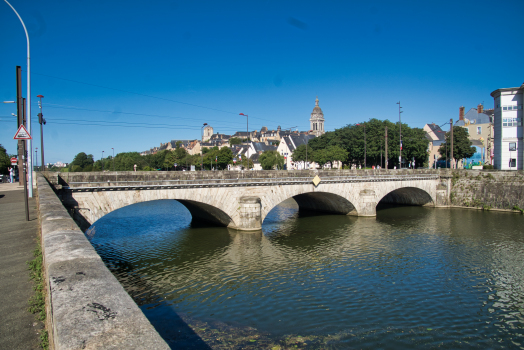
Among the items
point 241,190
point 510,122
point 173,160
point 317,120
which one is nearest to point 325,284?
point 241,190

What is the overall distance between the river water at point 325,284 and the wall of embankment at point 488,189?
975cm

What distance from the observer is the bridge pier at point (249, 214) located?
78.5ft

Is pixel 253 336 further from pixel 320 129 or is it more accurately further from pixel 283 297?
pixel 320 129

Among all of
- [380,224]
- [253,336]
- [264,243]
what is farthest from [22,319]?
[380,224]

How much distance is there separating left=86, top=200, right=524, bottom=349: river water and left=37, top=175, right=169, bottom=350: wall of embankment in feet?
22.3

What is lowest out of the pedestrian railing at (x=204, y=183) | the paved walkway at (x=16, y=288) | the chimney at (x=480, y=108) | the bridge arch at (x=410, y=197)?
the bridge arch at (x=410, y=197)

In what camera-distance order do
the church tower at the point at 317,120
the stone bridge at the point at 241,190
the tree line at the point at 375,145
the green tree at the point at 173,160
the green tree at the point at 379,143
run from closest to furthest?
the stone bridge at the point at 241,190, the green tree at the point at 379,143, the tree line at the point at 375,145, the green tree at the point at 173,160, the church tower at the point at 317,120

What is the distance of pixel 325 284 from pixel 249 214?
Answer: 993cm

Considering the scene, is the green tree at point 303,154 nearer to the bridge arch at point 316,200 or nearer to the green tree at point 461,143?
the green tree at point 461,143

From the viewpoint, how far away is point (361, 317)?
1173 cm

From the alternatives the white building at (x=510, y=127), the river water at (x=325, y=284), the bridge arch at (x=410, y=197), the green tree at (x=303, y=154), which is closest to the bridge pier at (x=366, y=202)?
the river water at (x=325, y=284)

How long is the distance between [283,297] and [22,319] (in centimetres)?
1007

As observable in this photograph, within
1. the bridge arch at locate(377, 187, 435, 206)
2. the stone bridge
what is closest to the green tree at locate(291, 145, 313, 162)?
the bridge arch at locate(377, 187, 435, 206)

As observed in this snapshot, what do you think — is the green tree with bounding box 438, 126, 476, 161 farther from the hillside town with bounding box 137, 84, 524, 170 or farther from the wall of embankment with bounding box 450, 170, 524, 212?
the wall of embankment with bounding box 450, 170, 524, 212
